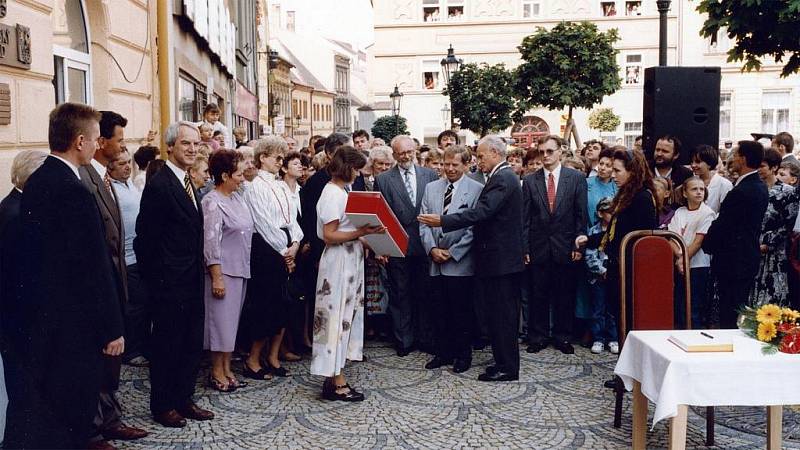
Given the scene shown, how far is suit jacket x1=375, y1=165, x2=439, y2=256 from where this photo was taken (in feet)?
26.2

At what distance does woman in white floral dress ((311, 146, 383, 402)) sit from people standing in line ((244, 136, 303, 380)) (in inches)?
34.4

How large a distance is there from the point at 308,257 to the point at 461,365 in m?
1.83

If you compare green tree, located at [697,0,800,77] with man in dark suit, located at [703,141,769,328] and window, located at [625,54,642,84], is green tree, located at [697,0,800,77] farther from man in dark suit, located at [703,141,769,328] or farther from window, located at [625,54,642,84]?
window, located at [625,54,642,84]

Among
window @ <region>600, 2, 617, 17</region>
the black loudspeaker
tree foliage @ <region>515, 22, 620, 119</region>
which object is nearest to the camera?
the black loudspeaker

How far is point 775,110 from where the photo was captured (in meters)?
39.7

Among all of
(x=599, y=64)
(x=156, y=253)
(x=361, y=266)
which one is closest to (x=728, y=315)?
(x=361, y=266)

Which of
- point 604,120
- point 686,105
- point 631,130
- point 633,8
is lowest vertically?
point 686,105

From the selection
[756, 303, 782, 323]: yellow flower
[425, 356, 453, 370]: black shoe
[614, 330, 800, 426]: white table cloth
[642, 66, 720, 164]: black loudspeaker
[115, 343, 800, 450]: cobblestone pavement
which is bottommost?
[115, 343, 800, 450]: cobblestone pavement

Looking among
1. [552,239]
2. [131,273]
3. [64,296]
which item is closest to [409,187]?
[552,239]

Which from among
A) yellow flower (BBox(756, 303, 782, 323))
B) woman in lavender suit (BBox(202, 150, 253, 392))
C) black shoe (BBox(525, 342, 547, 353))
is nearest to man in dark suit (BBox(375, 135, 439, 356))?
black shoe (BBox(525, 342, 547, 353))

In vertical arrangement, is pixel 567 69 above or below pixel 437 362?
above

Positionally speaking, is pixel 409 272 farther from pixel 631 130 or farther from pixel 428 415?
pixel 631 130

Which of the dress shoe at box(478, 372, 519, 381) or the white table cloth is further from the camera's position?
the dress shoe at box(478, 372, 519, 381)

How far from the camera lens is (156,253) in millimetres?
5492
